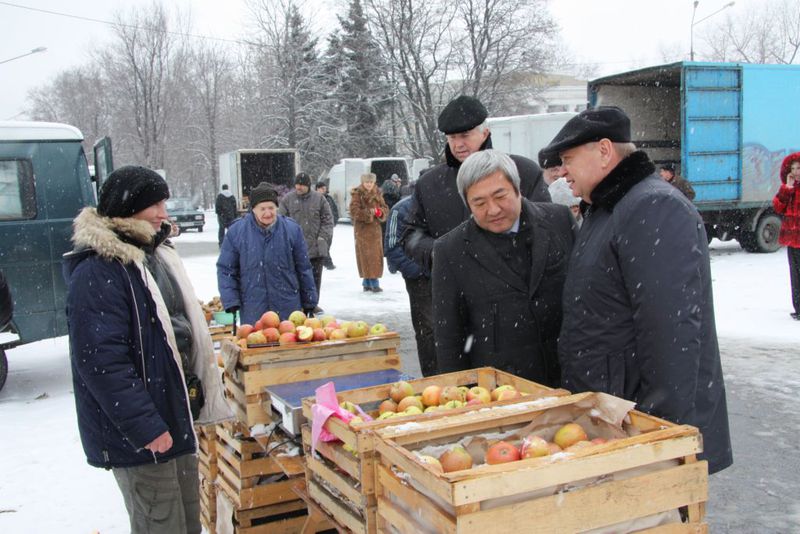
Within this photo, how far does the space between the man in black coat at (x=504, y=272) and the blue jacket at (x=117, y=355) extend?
121 centimetres

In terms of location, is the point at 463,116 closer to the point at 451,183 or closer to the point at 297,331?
the point at 451,183

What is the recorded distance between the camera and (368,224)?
12492 mm

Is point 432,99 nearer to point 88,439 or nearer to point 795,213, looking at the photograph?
point 795,213

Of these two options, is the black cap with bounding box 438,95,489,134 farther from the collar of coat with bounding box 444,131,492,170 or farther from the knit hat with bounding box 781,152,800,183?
the knit hat with bounding box 781,152,800,183

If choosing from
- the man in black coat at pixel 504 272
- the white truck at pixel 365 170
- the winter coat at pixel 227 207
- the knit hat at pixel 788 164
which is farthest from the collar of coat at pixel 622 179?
the white truck at pixel 365 170

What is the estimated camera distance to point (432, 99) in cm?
3766

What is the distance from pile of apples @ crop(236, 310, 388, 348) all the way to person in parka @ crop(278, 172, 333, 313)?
247 inches

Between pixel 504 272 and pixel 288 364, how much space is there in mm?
1438

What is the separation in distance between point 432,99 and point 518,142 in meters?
18.1

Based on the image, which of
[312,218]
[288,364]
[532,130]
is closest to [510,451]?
[288,364]

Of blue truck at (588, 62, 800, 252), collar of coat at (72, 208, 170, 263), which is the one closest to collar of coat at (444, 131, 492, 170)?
collar of coat at (72, 208, 170, 263)

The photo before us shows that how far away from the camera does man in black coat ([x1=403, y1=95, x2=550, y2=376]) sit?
3.95 m

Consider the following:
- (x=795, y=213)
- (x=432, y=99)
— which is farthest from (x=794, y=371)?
(x=432, y=99)

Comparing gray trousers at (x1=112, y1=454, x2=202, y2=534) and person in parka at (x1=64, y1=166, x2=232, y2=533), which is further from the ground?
person in parka at (x1=64, y1=166, x2=232, y2=533)
